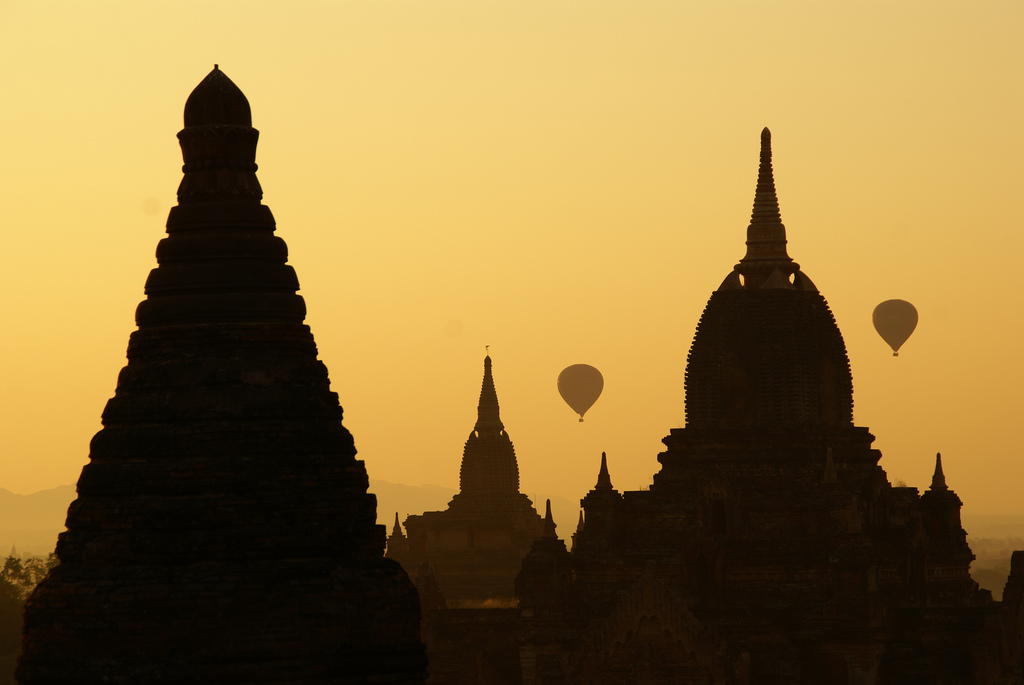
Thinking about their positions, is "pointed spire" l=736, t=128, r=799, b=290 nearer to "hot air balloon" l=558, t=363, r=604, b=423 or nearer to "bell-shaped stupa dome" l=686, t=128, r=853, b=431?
"bell-shaped stupa dome" l=686, t=128, r=853, b=431

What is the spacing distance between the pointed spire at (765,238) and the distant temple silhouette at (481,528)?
2085 centimetres

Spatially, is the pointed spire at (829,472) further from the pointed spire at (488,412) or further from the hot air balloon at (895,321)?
the pointed spire at (488,412)

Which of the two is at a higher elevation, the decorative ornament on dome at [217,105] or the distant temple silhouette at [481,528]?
the distant temple silhouette at [481,528]

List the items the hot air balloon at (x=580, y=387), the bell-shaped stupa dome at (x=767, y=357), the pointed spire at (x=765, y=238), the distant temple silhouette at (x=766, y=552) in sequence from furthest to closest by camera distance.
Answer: the hot air balloon at (x=580, y=387), the pointed spire at (x=765, y=238), the bell-shaped stupa dome at (x=767, y=357), the distant temple silhouette at (x=766, y=552)

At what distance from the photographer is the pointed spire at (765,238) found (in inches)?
2633

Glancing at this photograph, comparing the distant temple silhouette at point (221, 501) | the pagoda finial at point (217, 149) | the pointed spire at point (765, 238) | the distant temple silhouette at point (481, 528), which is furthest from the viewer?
the distant temple silhouette at point (481, 528)

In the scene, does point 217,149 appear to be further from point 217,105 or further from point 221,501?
point 221,501

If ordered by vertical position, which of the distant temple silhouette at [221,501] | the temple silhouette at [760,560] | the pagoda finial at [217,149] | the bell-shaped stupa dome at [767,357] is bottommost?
the distant temple silhouette at [221,501]

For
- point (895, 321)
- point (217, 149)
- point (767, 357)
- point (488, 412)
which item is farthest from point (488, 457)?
point (217, 149)

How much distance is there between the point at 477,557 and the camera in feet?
311

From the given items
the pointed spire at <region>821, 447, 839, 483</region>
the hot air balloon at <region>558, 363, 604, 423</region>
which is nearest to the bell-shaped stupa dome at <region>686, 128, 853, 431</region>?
the pointed spire at <region>821, 447, 839, 483</region>

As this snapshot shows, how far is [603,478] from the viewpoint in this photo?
6328 cm

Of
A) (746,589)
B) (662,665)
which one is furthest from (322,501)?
(746,589)

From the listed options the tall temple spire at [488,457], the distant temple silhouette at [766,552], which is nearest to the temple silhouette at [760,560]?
the distant temple silhouette at [766,552]
